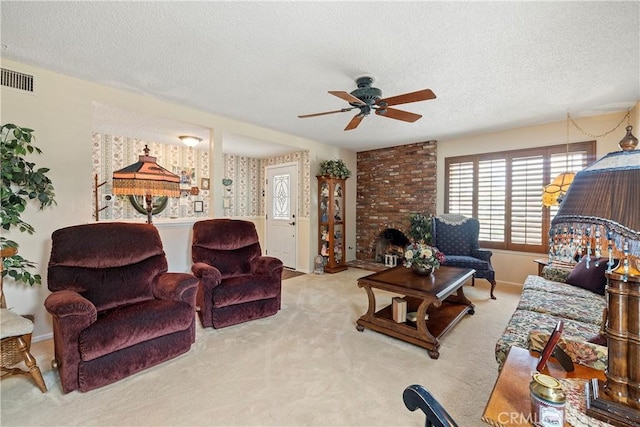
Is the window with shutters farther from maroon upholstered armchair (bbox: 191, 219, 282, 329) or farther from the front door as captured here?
maroon upholstered armchair (bbox: 191, 219, 282, 329)

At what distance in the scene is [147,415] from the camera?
164cm

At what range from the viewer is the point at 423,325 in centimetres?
241

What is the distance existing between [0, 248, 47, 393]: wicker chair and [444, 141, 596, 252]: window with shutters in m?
5.50

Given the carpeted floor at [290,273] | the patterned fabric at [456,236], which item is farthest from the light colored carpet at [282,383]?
the carpeted floor at [290,273]

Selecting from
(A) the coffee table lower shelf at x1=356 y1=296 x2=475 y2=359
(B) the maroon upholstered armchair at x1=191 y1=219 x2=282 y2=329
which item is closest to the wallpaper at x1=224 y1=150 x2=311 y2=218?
(B) the maroon upholstered armchair at x1=191 y1=219 x2=282 y2=329

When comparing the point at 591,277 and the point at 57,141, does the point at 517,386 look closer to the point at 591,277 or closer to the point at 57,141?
the point at 591,277

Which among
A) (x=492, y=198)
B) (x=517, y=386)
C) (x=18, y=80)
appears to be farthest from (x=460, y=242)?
(x=18, y=80)

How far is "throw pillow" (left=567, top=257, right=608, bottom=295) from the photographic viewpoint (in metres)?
2.52

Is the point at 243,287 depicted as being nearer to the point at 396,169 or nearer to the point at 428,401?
the point at 428,401

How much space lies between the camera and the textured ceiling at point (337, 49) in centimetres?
176

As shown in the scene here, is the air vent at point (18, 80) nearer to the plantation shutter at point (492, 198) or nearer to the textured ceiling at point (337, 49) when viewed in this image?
the textured ceiling at point (337, 49)

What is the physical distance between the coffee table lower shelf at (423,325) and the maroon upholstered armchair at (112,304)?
171cm

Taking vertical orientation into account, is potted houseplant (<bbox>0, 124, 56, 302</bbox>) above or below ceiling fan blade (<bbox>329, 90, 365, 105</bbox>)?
below

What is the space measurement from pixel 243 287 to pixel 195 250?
0.75 m
